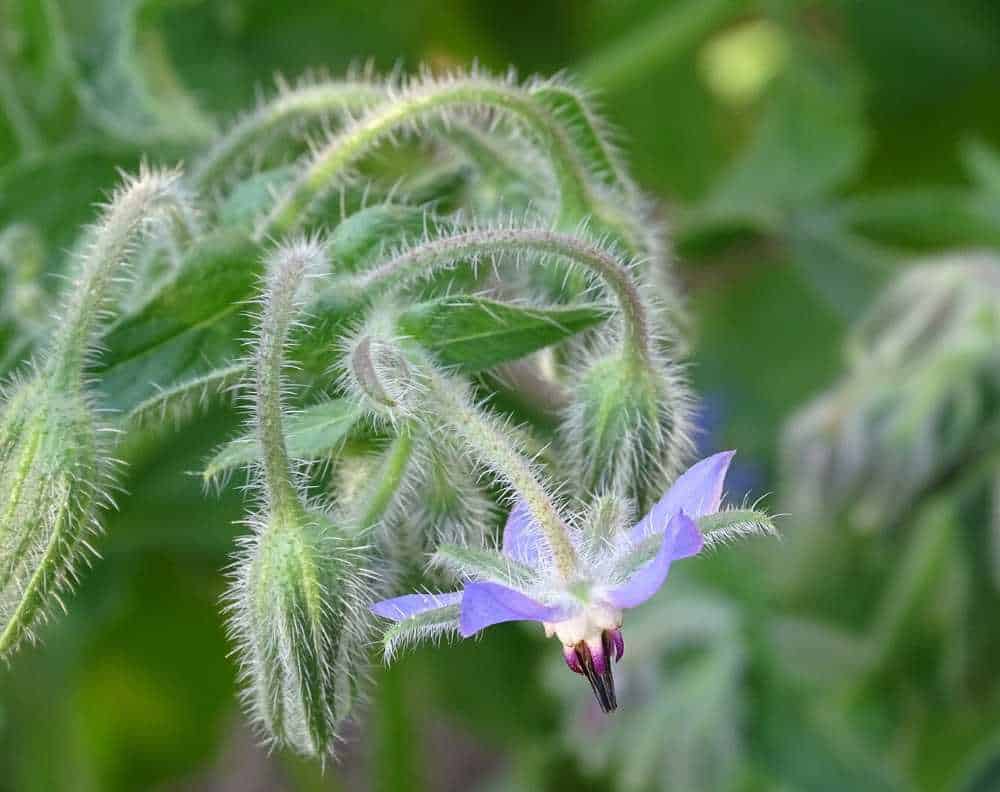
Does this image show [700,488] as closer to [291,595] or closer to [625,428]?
[625,428]

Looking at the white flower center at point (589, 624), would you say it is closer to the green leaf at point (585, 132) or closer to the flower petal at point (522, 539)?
the flower petal at point (522, 539)

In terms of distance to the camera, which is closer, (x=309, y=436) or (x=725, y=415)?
(x=309, y=436)

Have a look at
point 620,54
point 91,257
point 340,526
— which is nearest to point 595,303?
point 340,526

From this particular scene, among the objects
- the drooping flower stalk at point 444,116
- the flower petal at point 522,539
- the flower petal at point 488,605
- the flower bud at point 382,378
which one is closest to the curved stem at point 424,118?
the drooping flower stalk at point 444,116

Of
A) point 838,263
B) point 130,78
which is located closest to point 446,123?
point 130,78

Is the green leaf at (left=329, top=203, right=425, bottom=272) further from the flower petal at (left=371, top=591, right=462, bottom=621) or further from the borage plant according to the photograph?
the flower petal at (left=371, top=591, right=462, bottom=621)

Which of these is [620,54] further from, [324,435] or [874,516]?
[324,435]
